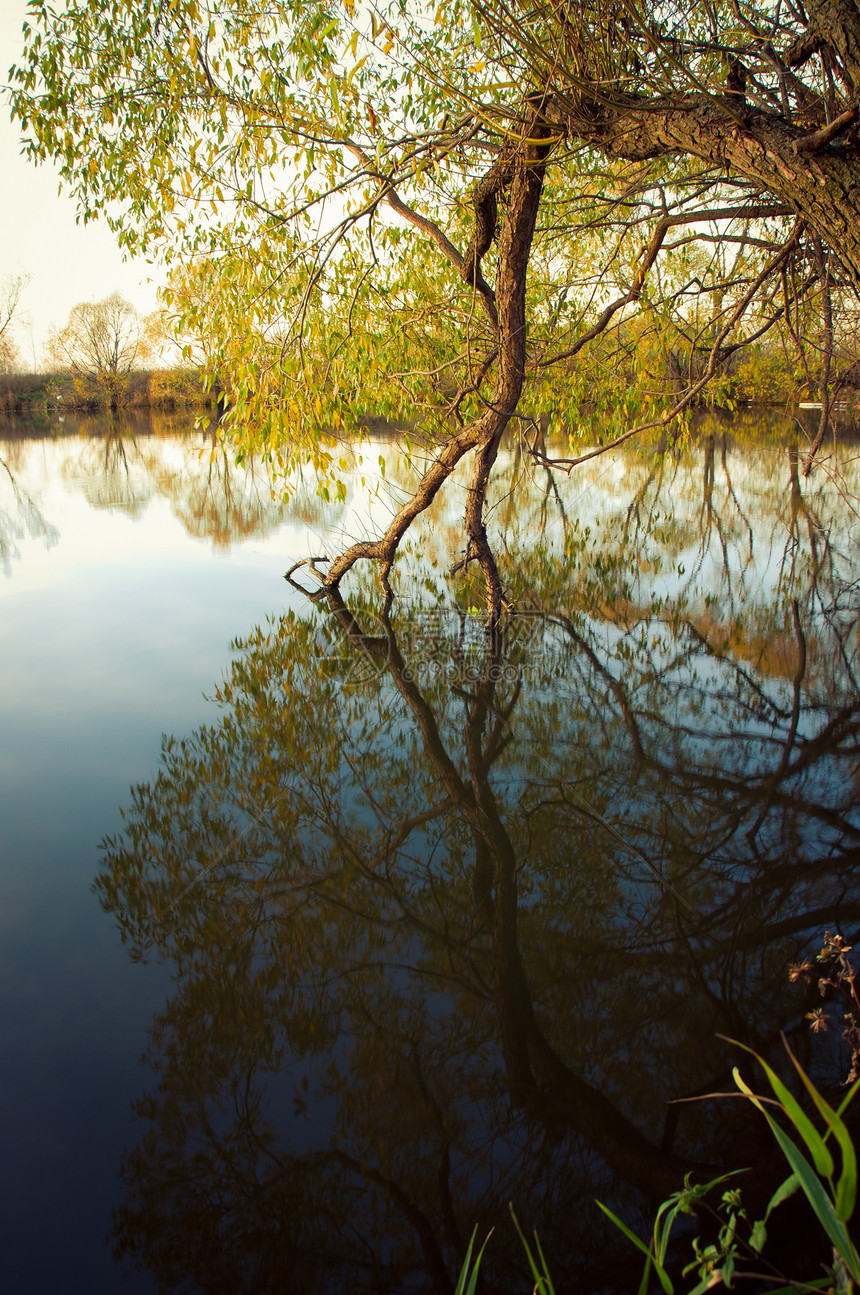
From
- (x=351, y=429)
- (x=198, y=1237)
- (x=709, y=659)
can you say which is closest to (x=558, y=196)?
(x=351, y=429)

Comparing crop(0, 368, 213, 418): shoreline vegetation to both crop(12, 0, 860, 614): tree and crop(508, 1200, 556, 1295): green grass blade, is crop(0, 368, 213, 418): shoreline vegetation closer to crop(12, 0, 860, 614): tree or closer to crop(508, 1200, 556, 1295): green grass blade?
crop(12, 0, 860, 614): tree

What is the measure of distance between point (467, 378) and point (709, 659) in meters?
3.29

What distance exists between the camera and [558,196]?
8094 mm

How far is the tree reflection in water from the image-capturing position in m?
2.09

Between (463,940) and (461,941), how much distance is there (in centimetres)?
1

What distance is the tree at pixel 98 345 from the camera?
47.9 meters

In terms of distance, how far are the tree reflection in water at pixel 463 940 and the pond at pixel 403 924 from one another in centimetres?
1

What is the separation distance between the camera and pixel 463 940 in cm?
313

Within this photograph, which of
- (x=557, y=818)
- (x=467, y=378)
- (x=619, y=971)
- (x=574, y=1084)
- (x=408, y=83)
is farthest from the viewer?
(x=467, y=378)

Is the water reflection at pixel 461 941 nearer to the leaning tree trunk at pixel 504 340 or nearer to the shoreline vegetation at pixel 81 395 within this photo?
the leaning tree trunk at pixel 504 340

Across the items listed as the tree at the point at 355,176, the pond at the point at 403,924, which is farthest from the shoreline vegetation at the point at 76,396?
the pond at the point at 403,924

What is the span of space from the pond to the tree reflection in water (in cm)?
1

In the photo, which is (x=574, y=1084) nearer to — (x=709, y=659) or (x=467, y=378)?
(x=709, y=659)

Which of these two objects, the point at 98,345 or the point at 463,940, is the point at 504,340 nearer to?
the point at 463,940
